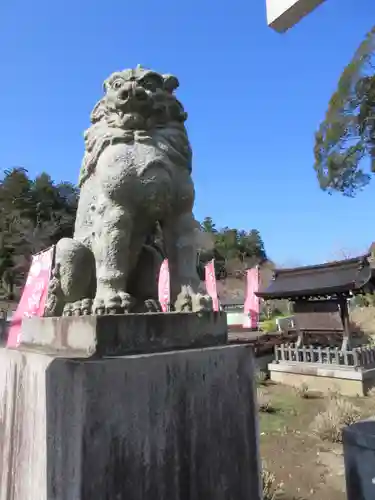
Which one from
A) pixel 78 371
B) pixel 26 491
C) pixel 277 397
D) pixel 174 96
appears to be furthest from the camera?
pixel 277 397

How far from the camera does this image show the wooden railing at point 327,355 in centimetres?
932

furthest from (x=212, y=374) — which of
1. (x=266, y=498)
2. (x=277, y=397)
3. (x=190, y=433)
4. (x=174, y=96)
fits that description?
(x=277, y=397)

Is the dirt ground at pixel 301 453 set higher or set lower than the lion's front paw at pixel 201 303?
lower

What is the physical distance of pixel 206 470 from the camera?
1691 millimetres

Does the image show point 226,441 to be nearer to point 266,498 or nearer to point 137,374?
point 137,374

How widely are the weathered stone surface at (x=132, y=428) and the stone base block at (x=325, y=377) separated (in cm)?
803

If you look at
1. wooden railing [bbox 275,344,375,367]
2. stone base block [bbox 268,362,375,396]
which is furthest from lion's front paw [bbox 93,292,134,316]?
wooden railing [bbox 275,344,375,367]

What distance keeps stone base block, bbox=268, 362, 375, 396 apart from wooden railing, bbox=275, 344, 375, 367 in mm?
228

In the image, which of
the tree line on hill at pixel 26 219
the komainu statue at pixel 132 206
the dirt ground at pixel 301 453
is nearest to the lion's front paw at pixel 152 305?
the komainu statue at pixel 132 206

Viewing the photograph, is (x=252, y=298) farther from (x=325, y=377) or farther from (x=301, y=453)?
(x=301, y=453)

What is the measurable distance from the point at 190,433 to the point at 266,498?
2.82m

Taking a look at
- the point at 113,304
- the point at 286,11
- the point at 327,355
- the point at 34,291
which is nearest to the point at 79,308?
the point at 113,304

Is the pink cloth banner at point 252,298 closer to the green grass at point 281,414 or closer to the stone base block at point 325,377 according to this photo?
the stone base block at point 325,377

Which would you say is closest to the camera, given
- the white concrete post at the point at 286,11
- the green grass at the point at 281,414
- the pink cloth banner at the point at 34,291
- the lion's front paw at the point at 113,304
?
the lion's front paw at the point at 113,304
